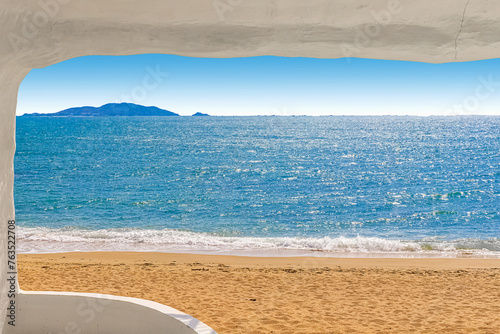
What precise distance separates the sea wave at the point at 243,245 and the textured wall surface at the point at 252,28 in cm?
1072

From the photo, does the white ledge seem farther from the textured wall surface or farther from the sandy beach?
the sandy beach

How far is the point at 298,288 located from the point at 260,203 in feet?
50.3

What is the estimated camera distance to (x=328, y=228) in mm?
18953

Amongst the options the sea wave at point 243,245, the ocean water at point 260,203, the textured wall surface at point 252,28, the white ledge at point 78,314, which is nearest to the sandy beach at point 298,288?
the sea wave at point 243,245

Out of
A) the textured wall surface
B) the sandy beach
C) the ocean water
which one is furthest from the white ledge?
the ocean water

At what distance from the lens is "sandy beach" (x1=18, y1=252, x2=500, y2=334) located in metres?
6.43

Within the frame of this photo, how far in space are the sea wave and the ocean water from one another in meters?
0.03

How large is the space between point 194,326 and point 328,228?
618 inches

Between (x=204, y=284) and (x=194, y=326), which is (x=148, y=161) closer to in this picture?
(x=204, y=284)

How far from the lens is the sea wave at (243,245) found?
13844 millimetres

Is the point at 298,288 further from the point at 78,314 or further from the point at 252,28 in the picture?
the point at 252,28

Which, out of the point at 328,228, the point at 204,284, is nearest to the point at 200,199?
the point at 328,228

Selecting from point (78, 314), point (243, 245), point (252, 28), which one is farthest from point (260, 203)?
point (252, 28)

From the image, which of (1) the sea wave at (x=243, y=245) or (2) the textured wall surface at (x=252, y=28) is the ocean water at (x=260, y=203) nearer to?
(1) the sea wave at (x=243, y=245)
